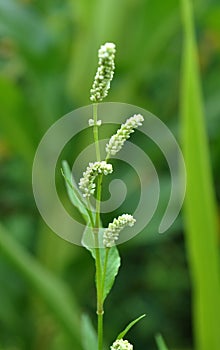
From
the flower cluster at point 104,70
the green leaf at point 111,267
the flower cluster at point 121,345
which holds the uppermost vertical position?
the flower cluster at point 104,70

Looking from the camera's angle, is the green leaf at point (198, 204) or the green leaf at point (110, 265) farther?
the green leaf at point (198, 204)

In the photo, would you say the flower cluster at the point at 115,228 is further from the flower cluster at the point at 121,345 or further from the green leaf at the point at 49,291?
the green leaf at the point at 49,291

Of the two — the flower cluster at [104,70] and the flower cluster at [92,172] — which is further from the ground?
the flower cluster at [104,70]

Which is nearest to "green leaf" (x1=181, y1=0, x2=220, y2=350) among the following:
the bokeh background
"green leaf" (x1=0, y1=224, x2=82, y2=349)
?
the bokeh background

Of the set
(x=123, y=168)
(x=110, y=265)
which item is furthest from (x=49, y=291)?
(x=110, y=265)

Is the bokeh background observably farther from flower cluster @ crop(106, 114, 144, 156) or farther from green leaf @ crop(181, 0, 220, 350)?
flower cluster @ crop(106, 114, 144, 156)

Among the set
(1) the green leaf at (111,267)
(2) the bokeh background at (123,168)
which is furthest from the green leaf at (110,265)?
(2) the bokeh background at (123,168)

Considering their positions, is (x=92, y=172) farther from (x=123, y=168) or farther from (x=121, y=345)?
(x=123, y=168)

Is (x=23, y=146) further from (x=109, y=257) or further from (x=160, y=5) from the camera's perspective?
(x=109, y=257)
